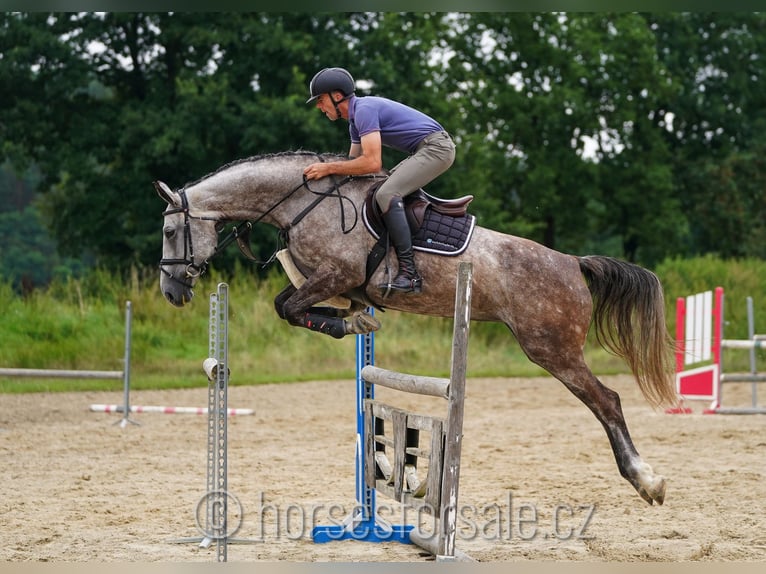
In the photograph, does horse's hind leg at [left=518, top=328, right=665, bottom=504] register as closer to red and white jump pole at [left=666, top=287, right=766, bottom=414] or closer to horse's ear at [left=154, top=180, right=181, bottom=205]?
horse's ear at [left=154, top=180, right=181, bottom=205]

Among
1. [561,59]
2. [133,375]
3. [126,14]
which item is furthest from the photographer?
[561,59]

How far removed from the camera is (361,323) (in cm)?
524

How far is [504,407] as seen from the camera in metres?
12.8

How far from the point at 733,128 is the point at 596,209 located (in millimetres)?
6308

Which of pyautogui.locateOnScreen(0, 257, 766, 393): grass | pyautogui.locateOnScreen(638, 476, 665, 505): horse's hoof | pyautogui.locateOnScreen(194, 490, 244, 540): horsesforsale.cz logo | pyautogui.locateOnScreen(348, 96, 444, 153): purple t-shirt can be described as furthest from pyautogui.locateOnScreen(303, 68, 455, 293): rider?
pyautogui.locateOnScreen(0, 257, 766, 393): grass

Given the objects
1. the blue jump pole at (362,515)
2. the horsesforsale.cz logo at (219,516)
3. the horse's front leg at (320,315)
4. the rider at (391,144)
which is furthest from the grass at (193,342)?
the rider at (391,144)

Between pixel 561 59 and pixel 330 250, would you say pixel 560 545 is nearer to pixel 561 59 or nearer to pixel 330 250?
pixel 330 250

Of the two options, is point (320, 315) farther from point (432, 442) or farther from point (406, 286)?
point (432, 442)

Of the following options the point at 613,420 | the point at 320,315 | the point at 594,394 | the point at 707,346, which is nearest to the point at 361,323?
the point at 320,315

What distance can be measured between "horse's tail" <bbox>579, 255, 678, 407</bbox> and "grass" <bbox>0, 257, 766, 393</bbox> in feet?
30.8

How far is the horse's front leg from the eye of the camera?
523 cm

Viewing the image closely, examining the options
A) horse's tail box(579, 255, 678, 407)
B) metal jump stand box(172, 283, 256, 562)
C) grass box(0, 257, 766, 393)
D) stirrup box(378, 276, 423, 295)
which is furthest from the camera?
grass box(0, 257, 766, 393)

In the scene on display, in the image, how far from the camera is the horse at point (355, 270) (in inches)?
207

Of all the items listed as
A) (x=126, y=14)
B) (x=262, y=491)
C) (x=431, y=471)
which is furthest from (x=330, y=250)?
(x=126, y=14)
